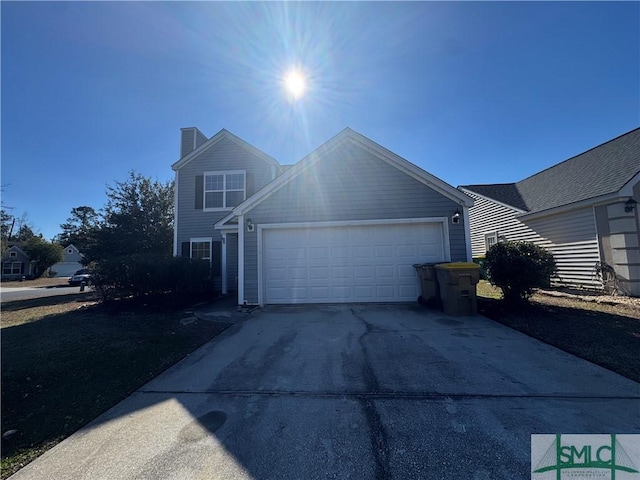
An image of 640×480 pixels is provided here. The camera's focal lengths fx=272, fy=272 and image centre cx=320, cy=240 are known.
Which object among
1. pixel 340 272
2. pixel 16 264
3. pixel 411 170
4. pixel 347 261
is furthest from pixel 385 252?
pixel 16 264

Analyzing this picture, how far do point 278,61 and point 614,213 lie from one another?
1126 cm

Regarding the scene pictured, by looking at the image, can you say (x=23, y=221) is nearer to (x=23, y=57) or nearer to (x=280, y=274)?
(x=23, y=57)

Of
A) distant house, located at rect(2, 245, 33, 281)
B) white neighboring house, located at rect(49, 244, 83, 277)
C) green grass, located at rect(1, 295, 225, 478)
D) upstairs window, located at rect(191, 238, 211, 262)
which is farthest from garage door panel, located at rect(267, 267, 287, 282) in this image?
white neighboring house, located at rect(49, 244, 83, 277)

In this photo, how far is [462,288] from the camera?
6684mm

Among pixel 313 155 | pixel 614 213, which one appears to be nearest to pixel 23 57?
pixel 313 155

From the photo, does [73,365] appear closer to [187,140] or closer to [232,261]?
[232,261]

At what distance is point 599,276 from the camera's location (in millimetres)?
8922

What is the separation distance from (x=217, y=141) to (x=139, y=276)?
7.21m

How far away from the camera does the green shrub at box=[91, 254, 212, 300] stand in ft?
28.3

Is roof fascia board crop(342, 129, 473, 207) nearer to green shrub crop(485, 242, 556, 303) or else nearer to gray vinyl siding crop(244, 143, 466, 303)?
gray vinyl siding crop(244, 143, 466, 303)

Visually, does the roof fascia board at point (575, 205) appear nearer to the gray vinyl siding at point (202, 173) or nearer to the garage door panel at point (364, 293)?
the garage door panel at point (364, 293)

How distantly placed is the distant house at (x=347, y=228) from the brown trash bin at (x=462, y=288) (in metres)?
1.47

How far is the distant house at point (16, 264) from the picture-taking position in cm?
3547

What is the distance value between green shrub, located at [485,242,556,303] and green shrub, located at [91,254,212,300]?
9.79 metres
